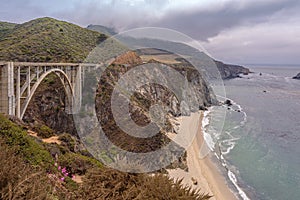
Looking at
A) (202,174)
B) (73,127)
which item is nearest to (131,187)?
(202,174)

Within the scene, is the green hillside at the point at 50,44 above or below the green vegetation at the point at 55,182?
above

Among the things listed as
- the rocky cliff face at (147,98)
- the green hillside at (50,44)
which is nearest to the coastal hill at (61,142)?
the green hillside at (50,44)

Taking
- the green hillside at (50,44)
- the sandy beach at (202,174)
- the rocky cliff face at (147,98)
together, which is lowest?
the sandy beach at (202,174)

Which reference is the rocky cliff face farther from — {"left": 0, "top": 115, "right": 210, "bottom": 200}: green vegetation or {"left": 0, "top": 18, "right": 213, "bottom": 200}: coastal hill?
{"left": 0, "top": 115, "right": 210, "bottom": 200}: green vegetation

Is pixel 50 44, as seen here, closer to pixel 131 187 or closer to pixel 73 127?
pixel 73 127

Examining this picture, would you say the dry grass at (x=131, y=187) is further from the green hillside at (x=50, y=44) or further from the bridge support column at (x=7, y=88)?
the green hillside at (x=50, y=44)

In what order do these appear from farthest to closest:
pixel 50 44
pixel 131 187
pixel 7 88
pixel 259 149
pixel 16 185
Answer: pixel 50 44
pixel 259 149
pixel 7 88
pixel 131 187
pixel 16 185

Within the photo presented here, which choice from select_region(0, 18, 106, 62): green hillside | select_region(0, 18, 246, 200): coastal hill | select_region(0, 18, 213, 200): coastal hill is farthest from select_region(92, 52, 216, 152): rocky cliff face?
select_region(0, 18, 106, 62): green hillside

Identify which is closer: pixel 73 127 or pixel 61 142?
pixel 61 142
